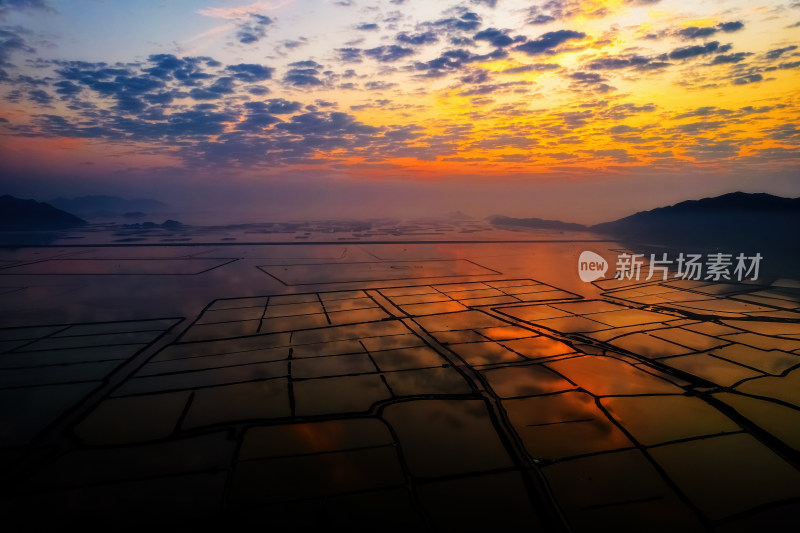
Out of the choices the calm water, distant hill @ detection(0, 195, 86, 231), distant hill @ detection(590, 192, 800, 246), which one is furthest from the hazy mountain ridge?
distant hill @ detection(0, 195, 86, 231)

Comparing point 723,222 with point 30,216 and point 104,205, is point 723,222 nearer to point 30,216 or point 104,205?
point 30,216

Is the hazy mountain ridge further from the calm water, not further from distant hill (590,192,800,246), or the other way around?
the calm water

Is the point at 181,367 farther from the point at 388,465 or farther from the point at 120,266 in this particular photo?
the point at 120,266

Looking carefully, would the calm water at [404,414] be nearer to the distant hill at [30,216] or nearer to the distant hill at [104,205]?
the distant hill at [30,216]

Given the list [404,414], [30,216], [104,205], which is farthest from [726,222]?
[104,205]

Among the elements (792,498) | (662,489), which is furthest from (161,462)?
(792,498)

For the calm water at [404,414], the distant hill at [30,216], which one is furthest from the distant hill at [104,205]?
the calm water at [404,414]

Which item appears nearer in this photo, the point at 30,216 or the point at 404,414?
the point at 404,414
